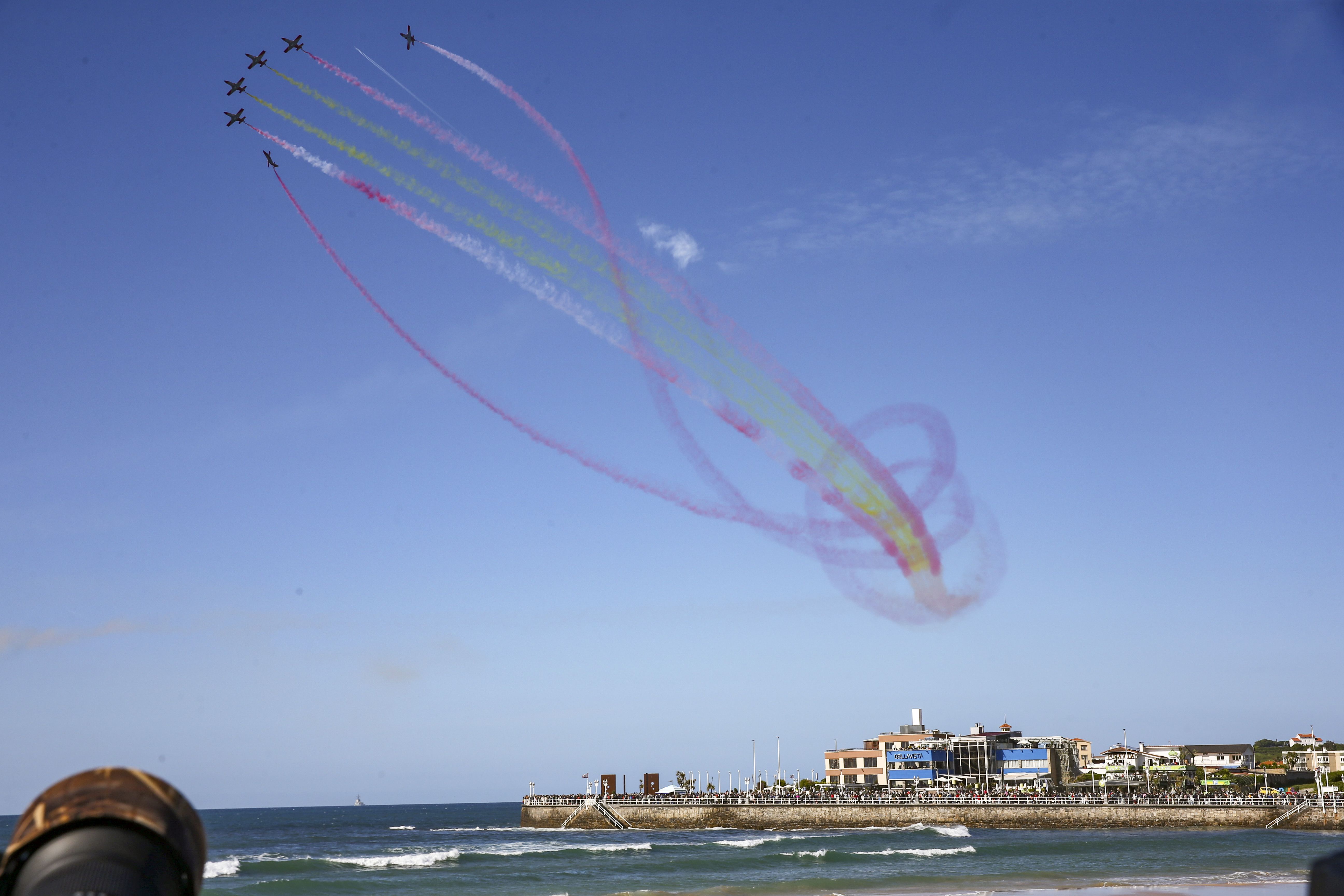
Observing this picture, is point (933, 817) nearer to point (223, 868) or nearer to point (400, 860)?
point (400, 860)

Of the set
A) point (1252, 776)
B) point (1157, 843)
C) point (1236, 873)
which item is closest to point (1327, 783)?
point (1252, 776)

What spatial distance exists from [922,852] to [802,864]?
8983 millimetres

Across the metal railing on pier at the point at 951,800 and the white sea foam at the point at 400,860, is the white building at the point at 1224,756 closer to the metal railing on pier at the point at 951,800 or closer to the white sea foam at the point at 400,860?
the metal railing on pier at the point at 951,800

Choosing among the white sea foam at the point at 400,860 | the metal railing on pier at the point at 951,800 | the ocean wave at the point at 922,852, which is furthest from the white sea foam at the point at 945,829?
the white sea foam at the point at 400,860

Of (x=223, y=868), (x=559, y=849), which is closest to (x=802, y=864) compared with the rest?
(x=559, y=849)

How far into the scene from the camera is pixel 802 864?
185 feet

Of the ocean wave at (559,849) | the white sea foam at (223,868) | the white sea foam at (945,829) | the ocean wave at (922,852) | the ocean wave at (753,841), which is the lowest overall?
the white sea foam at (945,829)

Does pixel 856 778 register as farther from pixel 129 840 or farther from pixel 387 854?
pixel 129 840

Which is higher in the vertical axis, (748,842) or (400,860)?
(400,860)

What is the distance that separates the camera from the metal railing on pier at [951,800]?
80000 millimetres

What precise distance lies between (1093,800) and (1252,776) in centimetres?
3791

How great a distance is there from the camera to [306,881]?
52.9 metres

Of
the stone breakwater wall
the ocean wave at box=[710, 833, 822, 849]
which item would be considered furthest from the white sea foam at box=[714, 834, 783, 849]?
the stone breakwater wall

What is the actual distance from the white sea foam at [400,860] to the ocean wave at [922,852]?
78.9 ft
